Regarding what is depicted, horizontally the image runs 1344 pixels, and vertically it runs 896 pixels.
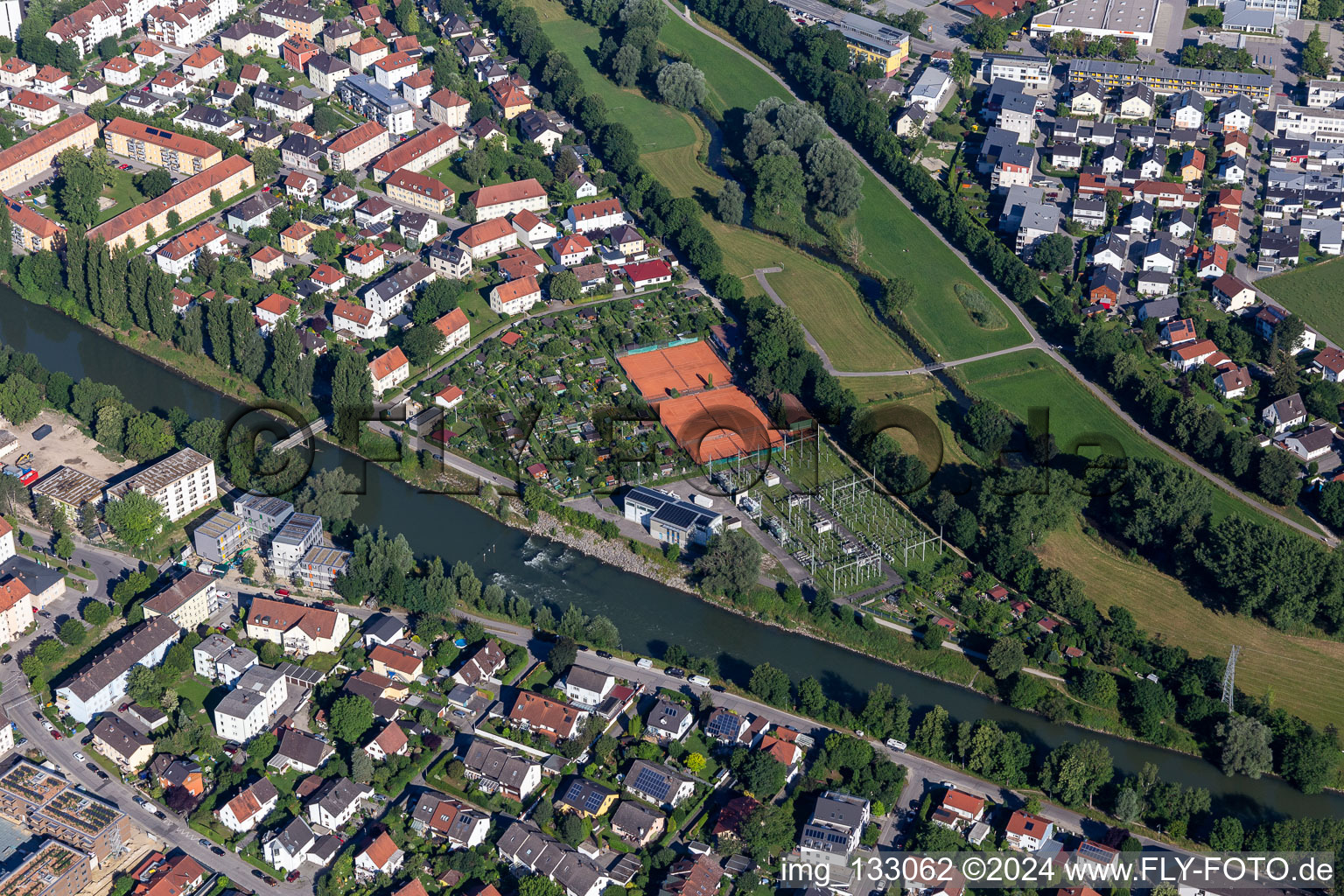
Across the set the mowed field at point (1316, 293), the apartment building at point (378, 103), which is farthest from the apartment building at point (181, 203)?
the mowed field at point (1316, 293)

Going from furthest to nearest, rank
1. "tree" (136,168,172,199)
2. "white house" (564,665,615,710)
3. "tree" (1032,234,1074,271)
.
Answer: "tree" (136,168,172,199) < "tree" (1032,234,1074,271) < "white house" (564,665,615,710)

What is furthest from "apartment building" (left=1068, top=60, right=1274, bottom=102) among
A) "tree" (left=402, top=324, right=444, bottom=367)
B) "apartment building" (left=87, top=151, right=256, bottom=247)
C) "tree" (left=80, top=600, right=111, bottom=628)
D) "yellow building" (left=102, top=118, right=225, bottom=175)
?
"tree" (left=80, top=600, right=111, bottom=628)

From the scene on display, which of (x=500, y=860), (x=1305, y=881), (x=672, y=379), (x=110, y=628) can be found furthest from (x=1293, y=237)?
(x=110, y=628)

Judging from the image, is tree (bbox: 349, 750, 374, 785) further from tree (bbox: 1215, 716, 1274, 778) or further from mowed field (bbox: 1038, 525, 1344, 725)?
tree (bbox: 1215, 716, 1274, 778)

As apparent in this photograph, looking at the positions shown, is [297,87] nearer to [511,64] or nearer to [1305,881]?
[511,64]

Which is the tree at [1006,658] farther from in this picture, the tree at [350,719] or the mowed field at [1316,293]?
the mowed field at [1316,293]

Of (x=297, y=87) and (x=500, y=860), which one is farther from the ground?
(x=297, y=87)
